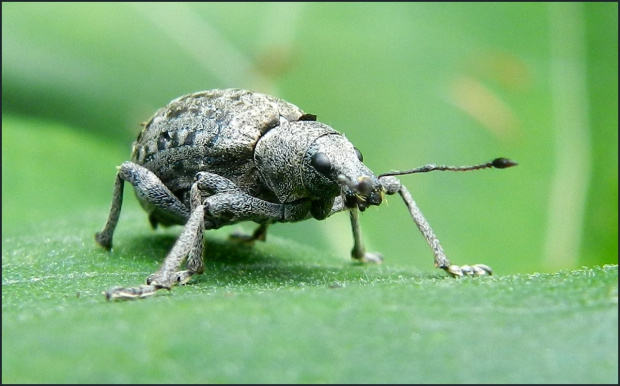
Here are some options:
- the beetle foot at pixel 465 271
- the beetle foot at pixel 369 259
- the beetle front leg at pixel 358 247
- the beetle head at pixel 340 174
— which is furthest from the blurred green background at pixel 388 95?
the beetle head at pixel 340 174

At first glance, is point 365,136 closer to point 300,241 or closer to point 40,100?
point 300,241

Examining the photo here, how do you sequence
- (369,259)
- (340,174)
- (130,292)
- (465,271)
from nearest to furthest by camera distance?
(130,292) → (340,174) → (465,271) → (369,259)

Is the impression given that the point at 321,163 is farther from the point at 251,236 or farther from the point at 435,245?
the point at 251,236

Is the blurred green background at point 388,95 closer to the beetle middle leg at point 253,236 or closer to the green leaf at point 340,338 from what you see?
the beetle middle leg at point 253,236

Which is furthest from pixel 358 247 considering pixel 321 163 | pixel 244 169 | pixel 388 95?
pixel 388 95

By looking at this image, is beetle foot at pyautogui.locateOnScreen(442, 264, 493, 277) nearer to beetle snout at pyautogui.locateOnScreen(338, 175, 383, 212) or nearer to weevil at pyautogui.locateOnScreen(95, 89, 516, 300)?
weevil at pyautogui.locateOnScreen(95, 89, 516, 300)

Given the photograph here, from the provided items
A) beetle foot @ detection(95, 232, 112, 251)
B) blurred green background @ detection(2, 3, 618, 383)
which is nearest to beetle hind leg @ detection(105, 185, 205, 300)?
blurred green background @ detection(2, 3, 618, 383)

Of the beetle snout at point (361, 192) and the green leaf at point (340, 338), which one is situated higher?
the beetle snout at point (361, 192)
